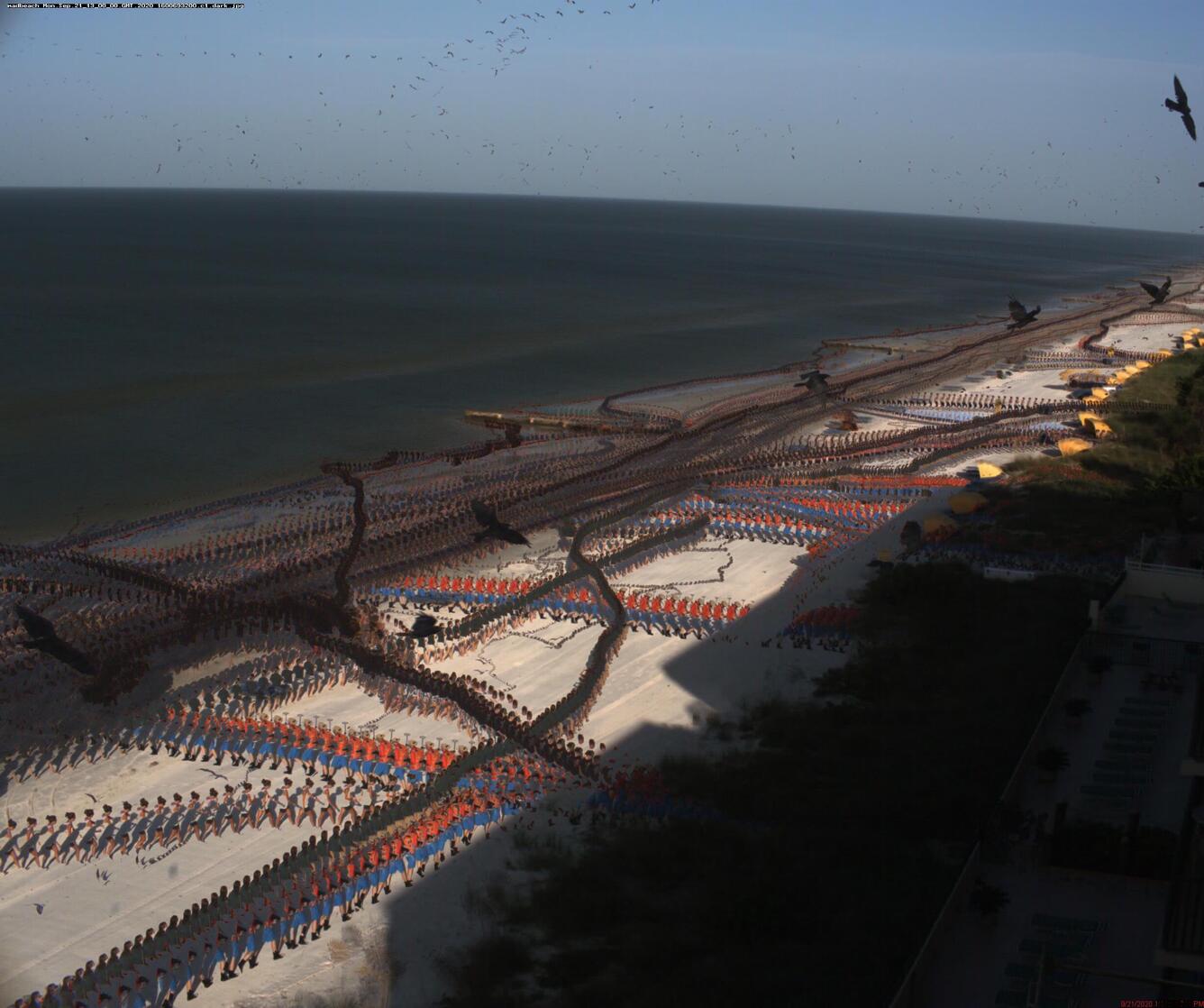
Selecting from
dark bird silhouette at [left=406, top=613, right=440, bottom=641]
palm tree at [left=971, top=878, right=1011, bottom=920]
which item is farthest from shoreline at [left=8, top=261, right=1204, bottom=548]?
palm tree at [left=971, top=878, right=1011, bottom=920]

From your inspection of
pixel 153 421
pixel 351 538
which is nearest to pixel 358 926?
pixel 351 538

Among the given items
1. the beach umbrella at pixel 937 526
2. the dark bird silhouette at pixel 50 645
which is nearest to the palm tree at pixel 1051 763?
the beach umbrella at pixel 937 526

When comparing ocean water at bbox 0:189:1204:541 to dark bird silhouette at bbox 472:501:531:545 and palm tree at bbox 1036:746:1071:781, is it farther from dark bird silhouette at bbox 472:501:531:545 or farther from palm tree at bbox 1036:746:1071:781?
palm tree at bbox 1036:746:1071:781

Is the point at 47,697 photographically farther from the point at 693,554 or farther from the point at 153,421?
the point at 153,421

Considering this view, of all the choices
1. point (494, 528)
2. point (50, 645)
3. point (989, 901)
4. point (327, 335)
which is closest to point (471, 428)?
point (494, 528)

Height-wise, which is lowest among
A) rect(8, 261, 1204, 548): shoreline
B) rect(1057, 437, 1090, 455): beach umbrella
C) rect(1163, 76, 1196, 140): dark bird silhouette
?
rect(8, 261, 1204, 548): shoreline

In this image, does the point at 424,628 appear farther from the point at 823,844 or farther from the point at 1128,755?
the point at 1128,755

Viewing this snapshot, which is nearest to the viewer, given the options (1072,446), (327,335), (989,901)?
(989,901)
